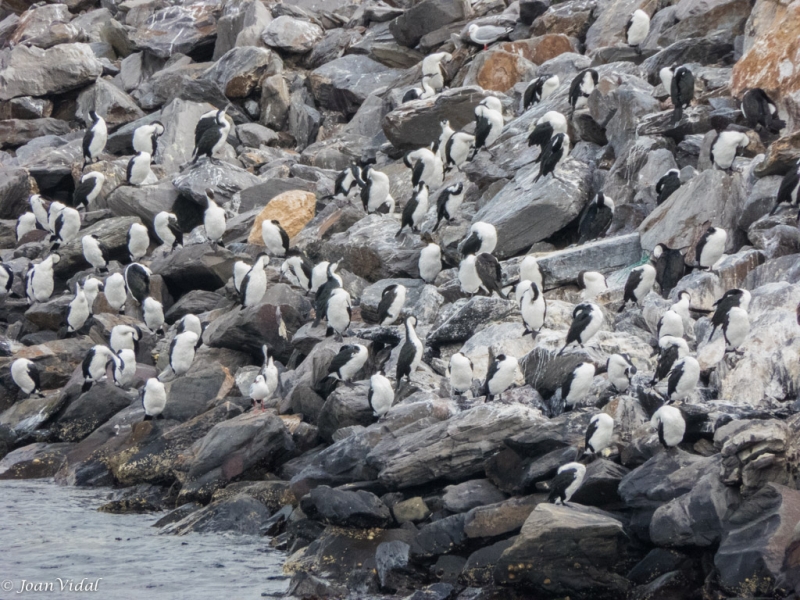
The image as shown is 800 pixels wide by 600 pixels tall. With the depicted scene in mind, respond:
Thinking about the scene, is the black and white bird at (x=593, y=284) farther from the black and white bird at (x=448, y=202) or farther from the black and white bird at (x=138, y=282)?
the black and white bird at (x=138, y=282)

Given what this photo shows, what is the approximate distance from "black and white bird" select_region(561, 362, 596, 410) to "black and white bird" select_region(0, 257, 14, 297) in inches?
549

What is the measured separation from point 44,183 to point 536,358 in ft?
58.7

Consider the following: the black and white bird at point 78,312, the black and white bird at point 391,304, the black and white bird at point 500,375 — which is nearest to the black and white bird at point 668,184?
the black and white bird at point 391,304

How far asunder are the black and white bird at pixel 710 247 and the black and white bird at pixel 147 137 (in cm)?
1538

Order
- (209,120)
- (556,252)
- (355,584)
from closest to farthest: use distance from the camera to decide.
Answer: (355,584) < (556,252) < (209,120)

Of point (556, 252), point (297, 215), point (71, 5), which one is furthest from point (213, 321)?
point (71, 5)

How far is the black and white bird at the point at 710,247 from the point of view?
41.9 feet

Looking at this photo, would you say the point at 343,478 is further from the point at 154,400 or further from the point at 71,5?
the point at 71,5

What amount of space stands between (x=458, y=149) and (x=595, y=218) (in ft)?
15.5

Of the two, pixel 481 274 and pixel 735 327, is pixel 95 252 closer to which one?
pixel 481 274

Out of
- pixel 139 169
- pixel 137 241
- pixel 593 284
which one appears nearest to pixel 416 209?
pixel 593 284

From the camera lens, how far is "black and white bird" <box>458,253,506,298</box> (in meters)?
14.1

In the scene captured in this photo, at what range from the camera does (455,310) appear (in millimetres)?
13945

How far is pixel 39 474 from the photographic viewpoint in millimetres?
14125
